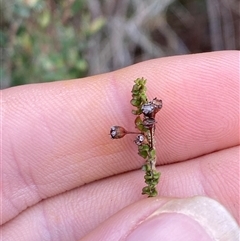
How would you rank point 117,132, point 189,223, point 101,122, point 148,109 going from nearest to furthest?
point 189,223 < point 148,109 < point 117,132 < point 101,122

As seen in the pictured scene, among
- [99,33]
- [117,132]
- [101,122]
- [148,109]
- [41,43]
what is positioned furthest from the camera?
A: [99,33]

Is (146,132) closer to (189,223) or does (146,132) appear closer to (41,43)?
(189,223)

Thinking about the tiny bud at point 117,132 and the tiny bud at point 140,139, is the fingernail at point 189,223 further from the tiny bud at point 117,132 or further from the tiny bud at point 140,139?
the tiny bud at point 117,132

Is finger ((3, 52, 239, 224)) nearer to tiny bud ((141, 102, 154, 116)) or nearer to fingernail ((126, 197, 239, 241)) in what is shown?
tiny bud ((141, 102, 154, 116))

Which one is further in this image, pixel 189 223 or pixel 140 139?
pixel 140 139

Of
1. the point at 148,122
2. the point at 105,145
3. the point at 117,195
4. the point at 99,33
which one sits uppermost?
the point at 99,33

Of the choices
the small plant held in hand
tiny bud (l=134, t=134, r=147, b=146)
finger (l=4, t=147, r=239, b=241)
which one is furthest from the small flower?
finger (l=4, t=147, r=239, b=241)

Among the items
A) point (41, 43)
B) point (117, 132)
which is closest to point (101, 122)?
point (117, 132)
